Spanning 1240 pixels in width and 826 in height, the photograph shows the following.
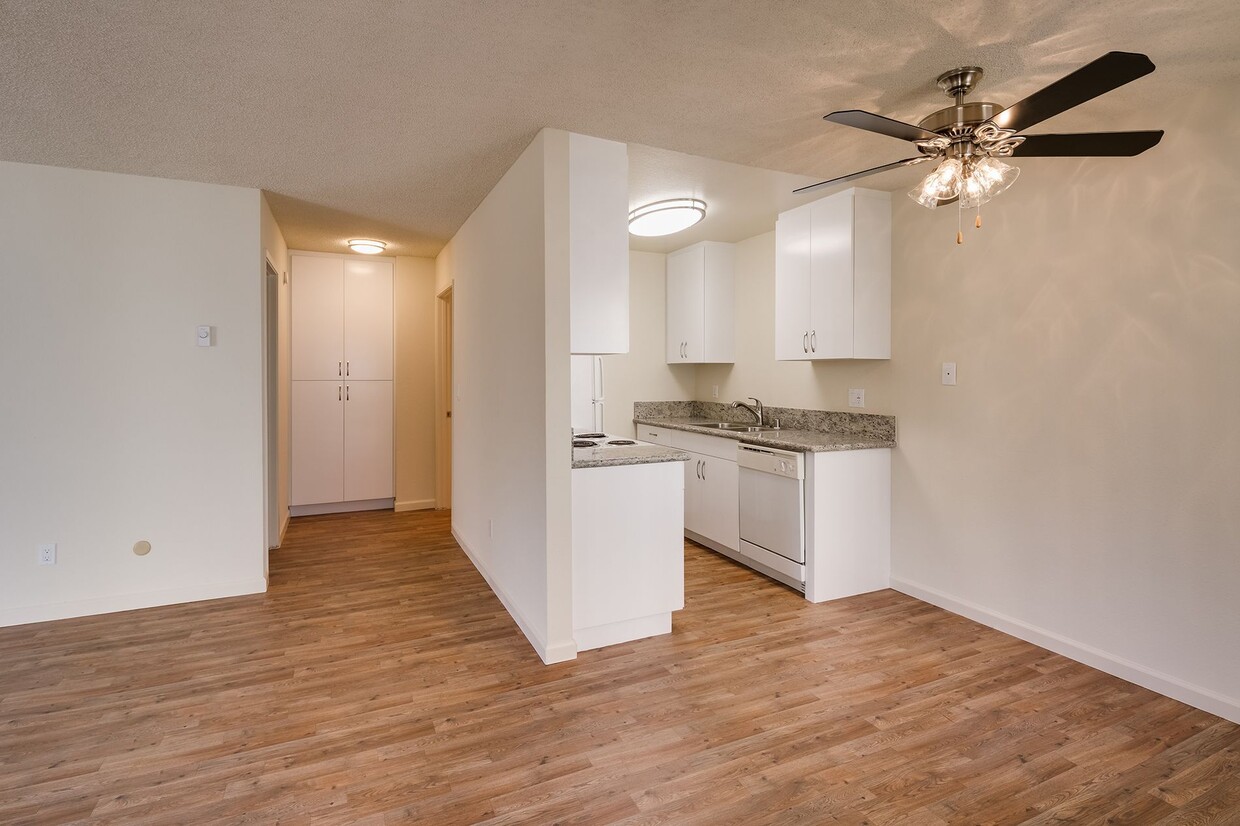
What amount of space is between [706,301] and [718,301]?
0.38 ft

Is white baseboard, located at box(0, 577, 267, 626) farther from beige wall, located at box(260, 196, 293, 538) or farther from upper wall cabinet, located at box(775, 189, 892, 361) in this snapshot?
upper wall cabinet, located at box(775, 189, 892, 361)

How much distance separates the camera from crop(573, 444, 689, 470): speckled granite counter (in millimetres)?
3059

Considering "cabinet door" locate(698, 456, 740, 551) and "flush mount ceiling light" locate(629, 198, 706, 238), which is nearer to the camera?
"flush mount ceiling light" locate(629, 198, 706, 238)

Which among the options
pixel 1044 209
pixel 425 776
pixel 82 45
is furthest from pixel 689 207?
pixel 425 776

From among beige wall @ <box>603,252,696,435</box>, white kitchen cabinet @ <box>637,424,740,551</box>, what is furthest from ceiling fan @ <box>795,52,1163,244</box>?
beige wall @ <box>603,252,696,435</box>

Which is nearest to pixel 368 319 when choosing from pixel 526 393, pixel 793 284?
pixel 526 393

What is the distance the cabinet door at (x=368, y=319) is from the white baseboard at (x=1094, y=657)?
201 inches

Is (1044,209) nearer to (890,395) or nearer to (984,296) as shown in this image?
(984,296)

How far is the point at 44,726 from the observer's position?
7.90ft

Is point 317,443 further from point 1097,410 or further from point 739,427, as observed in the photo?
point 1097,410

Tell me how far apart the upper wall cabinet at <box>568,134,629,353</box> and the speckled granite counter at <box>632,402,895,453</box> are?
1.48 m

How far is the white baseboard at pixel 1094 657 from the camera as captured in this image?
2.48 meters

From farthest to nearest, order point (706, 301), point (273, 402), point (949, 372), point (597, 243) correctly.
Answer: point (706, 301), point (273, 402), point (949, 372), point (597, 243)

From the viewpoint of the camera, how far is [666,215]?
159 inches
